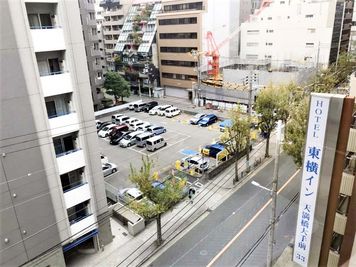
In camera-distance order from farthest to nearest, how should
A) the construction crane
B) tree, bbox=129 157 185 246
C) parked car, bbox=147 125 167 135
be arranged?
the construction crane
parked car, bbox=147 125 167 135
tree, bbox=129 157 185 246

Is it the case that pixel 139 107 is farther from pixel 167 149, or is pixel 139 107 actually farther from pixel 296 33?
pixel 296 33

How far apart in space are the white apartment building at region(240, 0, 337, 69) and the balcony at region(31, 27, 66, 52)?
41.7 metres

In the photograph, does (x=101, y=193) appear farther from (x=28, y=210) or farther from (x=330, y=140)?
(x=330, y=140)

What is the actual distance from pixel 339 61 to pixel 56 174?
45769 mm

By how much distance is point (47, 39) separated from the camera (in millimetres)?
12445

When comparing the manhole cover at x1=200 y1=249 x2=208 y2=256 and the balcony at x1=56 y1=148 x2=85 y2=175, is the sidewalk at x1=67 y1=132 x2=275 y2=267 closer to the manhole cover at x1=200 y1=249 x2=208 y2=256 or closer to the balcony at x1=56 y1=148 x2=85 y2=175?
the manhole cover at x1=200 y1=249 x2=208 y2=256

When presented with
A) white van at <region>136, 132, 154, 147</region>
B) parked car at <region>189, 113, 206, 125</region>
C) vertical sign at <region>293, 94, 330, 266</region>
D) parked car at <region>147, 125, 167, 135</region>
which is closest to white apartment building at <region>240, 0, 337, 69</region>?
parked car at <region>189, 113, 206, 125</region>

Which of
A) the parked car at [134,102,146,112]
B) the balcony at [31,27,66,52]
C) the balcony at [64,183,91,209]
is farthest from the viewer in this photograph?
the parked car at [134,102,146,112]

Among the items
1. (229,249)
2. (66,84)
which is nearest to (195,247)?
(229,249)

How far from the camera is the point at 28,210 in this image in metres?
12.9

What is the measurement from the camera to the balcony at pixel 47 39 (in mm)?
12094

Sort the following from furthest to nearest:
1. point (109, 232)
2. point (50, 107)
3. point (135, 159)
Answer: point (135, 159) < point (109, 232) < point (50, 107)

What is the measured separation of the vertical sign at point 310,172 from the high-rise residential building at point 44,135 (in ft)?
33.4

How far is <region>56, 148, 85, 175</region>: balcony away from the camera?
13774 millimetres
